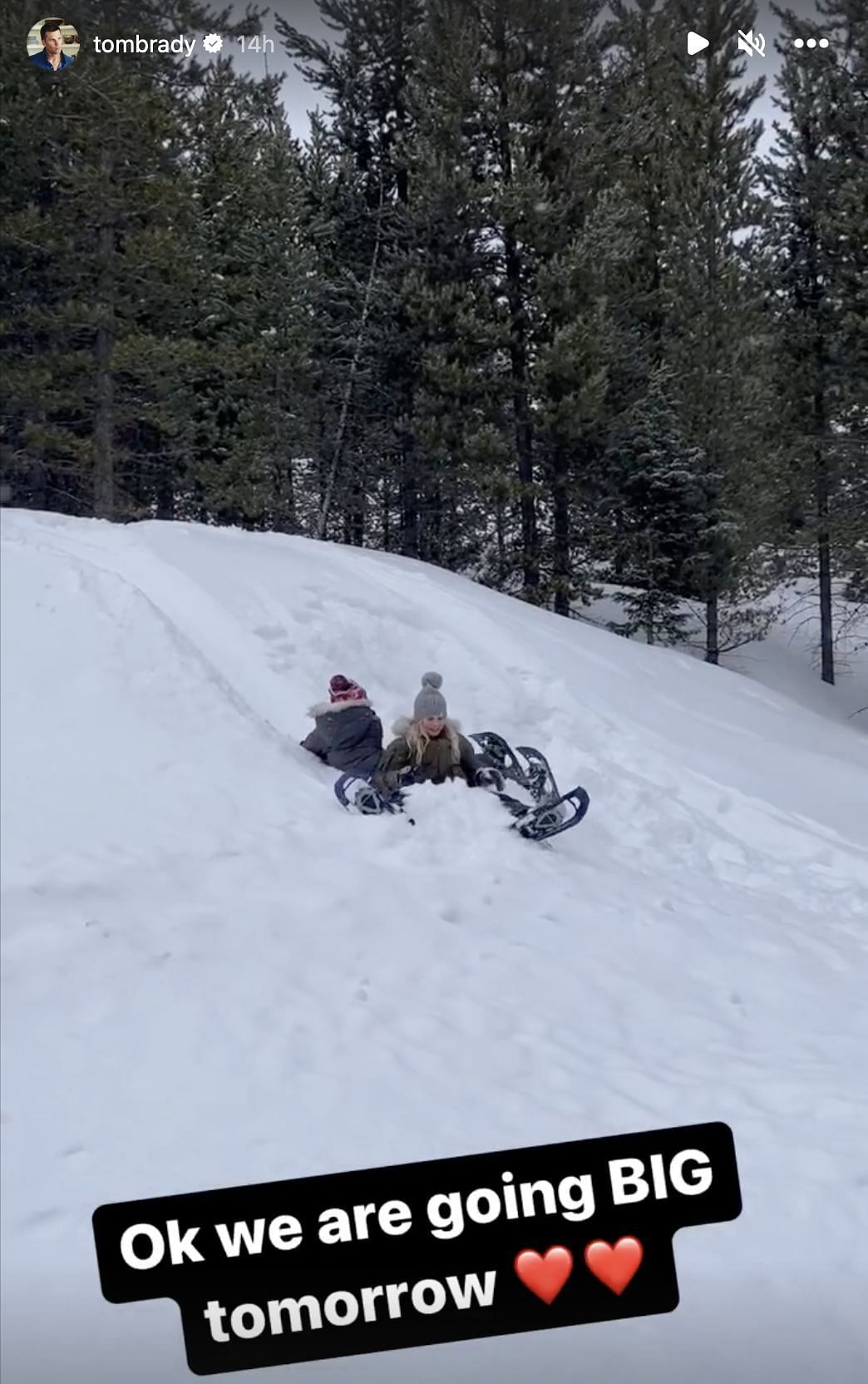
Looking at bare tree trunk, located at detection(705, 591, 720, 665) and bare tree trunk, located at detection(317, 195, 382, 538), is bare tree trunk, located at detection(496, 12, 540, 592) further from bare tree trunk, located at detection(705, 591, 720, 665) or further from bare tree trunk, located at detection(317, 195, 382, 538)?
bare tree trunk, located at detection(705, 591, 720, 665)

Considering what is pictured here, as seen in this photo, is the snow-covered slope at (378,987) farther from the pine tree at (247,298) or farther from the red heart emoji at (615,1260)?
the pine tree at (247,298)

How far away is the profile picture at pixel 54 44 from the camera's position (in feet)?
55.5

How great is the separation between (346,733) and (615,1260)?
639cm

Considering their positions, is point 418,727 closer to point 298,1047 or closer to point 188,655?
point 188,655

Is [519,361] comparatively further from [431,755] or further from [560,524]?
[431,755]

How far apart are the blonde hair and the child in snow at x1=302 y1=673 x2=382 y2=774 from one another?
565 millimetres

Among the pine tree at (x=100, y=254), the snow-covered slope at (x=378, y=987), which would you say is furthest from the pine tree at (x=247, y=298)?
the snow-covered slope at (x=378, y=987)

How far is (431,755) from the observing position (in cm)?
818

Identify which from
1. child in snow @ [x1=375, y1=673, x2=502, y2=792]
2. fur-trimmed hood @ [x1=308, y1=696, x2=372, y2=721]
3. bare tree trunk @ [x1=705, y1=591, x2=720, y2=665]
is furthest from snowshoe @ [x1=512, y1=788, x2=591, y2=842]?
bare tree trunk @ [x1=705, y1=591, x2=720, y2=665]

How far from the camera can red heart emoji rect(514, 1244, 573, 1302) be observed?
104 inches

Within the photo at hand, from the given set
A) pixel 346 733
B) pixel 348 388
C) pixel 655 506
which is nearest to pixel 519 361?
pixel 655 506

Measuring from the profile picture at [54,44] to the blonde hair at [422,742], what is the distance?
14714 mm

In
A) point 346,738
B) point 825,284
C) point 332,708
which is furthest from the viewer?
point 825,284

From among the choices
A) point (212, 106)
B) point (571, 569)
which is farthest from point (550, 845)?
point (212, 106)
